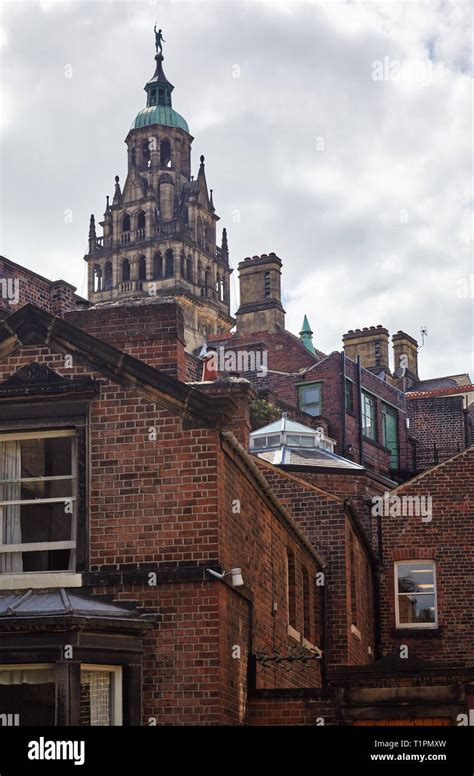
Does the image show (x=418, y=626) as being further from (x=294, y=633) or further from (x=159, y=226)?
(x=159, y=226)

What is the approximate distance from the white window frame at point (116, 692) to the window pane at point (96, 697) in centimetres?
3

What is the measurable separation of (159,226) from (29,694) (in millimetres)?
104766

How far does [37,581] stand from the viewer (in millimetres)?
18094

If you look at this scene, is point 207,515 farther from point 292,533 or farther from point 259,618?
point 292,533

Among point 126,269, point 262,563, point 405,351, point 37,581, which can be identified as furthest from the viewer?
point 126,269

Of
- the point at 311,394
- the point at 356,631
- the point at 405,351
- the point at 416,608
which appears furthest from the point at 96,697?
the point at 405,351

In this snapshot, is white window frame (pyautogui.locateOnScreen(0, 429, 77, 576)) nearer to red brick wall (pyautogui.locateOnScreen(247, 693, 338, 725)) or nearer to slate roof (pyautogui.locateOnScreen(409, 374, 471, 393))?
red brick wall (pyautogui.locateOnScreen(247, 693, 338, 725))

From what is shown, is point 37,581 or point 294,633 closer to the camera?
point 37,581

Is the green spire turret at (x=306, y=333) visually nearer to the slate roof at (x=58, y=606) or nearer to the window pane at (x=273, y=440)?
the window pane at (x=273, y=440)

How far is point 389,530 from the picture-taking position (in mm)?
35406

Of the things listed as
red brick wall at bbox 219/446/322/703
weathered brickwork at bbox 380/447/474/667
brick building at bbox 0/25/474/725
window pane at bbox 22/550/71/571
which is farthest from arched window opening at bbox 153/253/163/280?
window pane at bbox 22/550/71/571
